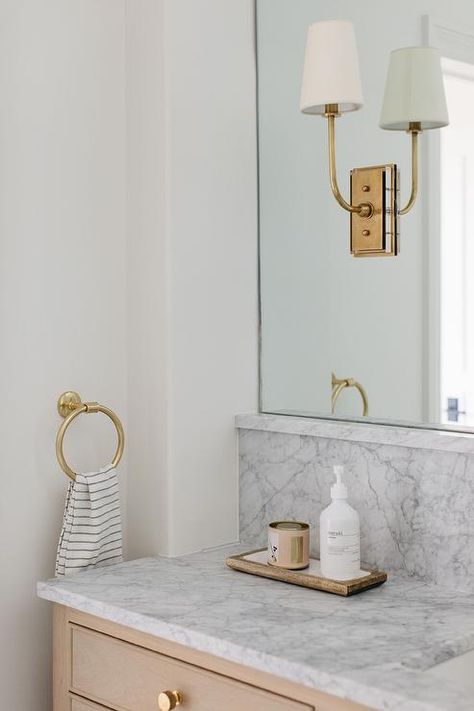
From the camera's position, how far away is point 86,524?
1692mm

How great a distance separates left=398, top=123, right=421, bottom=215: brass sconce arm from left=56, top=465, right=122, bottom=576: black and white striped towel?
72cm

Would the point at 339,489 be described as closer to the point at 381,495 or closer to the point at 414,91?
the point at 381,495

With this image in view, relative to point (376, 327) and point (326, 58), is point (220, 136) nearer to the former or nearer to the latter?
point (326, 58)

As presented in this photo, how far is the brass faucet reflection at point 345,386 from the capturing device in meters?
1.72

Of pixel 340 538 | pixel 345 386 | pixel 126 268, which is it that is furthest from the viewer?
pixel 126 268

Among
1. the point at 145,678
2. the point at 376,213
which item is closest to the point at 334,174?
the point at 376,213

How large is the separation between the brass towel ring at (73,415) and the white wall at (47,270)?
0.07 ft

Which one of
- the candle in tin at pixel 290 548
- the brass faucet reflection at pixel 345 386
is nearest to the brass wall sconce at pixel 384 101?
the brass faucet reflection at pixel 345 386

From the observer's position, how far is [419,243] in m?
1.63

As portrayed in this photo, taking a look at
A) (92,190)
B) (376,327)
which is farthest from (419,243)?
(92,190)

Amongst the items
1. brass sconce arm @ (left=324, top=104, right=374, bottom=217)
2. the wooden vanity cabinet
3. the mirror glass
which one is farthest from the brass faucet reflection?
the wooden vanity cabinet

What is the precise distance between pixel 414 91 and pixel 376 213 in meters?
0.22

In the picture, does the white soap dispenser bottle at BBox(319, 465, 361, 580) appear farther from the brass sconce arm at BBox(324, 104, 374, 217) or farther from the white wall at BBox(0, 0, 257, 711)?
the brass sconce arm at BBox(324, 104, 374, 217)

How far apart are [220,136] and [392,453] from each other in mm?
713
